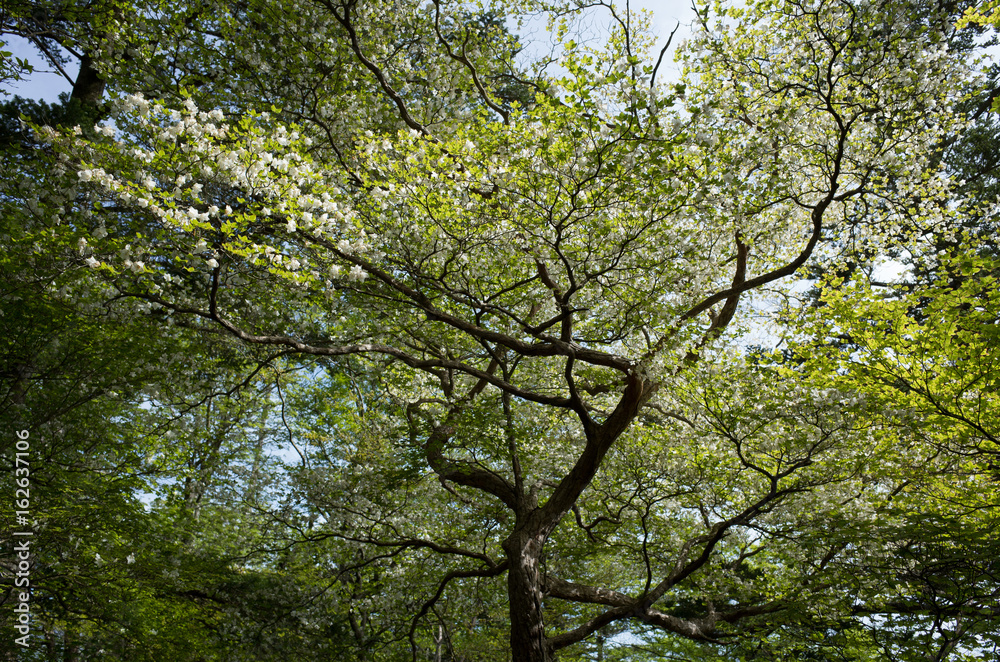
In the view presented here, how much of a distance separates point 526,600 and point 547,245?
3998mm

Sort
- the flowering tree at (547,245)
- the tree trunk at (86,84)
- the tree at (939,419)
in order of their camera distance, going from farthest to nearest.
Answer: the tree trunk at (86,84) → the tree at (939,419) → the flowering tree at (547,245)

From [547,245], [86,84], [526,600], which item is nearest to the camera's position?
[547,245]

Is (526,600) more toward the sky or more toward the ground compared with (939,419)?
more toward the ground

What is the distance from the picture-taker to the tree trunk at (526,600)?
22.2 ft

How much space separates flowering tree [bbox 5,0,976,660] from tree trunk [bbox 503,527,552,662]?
0.13 feet

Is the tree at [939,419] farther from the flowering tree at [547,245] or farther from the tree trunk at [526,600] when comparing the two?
the tree trunk at [526,600]

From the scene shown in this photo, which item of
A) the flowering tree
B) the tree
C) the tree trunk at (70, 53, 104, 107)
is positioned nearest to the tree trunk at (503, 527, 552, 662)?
the flowering tree

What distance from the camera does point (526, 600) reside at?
6926 millimetres

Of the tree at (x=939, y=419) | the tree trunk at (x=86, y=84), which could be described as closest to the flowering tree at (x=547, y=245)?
the tree at (x=939, y=419)

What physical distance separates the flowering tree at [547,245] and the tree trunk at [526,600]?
0.04 metres

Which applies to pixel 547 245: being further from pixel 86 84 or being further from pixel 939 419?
pixel 86 84

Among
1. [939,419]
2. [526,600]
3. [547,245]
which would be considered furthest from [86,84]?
[939,419]

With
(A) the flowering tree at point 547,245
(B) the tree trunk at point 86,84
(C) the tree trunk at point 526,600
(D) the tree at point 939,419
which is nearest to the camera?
(A) the flowering tree at point 547,245

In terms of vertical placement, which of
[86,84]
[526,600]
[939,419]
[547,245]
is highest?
[86,84]
